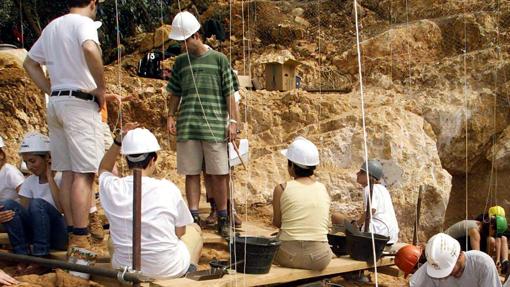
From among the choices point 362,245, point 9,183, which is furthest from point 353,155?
point 9,183

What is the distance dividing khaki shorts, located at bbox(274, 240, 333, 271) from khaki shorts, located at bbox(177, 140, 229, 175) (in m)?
0.88

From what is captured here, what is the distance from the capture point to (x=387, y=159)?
8.16m

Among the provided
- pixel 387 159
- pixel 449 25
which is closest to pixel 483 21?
pixel 449 25

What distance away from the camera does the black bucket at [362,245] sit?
17.4 ft

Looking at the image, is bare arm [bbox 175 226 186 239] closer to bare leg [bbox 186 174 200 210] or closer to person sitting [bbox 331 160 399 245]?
bare leg [bbox 186 174 200 210]

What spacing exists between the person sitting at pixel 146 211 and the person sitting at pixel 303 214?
2.94 ft

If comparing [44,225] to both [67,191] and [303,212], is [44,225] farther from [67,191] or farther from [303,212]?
[303,212]

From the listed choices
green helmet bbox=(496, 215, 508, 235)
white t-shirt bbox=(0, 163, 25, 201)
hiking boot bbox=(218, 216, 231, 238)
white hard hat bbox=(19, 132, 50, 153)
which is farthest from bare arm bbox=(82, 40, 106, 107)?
green helmet bbox=(496, 215, 508, 235)

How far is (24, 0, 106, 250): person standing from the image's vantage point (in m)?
4.33

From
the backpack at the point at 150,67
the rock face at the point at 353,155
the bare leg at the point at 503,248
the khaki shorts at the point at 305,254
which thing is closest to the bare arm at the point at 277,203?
the khaki shorts at the point at 305,254

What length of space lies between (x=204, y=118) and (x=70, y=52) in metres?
1.28

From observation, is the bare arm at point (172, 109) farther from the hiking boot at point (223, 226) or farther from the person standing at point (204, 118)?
the hiking boot at point (223, 226)

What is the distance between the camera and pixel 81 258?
4270mm

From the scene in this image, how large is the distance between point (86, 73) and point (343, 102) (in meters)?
5.83
